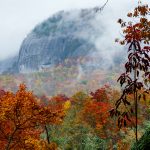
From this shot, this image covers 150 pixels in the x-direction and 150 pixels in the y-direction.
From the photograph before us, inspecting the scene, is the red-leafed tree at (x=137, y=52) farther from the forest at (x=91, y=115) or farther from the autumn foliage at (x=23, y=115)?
the autumn foliage at (x=23, y=115)

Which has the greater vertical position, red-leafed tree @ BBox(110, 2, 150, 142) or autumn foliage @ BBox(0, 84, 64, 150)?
red-leafed tree @ BBox(110, 2, 150, 142)

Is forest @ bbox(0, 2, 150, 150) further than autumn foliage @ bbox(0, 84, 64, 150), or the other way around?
autumn foliage @ bbox(0, 84, 64, 150)

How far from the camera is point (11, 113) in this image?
88.8ft

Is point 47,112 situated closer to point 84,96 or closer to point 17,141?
point 17,141

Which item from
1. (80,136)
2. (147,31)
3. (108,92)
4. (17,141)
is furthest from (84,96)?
(147,31)

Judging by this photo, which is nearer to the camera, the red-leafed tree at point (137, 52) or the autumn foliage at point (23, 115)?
the red-leafed tree at point (137, 52)

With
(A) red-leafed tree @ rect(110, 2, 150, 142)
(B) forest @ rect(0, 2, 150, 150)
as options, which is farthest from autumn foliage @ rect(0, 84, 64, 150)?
(A) red-leafed tree @ rect(110, 2, 150, 142)

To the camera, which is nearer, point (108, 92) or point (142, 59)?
point (142, 59)

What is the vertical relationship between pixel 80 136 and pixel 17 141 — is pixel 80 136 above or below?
below

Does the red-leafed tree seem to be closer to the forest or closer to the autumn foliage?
the forest

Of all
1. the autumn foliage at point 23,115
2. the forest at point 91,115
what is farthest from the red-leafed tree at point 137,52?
the autumn foliage at point 23,115

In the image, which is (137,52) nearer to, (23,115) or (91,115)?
(23,115)

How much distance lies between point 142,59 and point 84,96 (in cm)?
7361

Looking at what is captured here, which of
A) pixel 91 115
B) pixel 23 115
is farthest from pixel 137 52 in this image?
pixel 91 115
